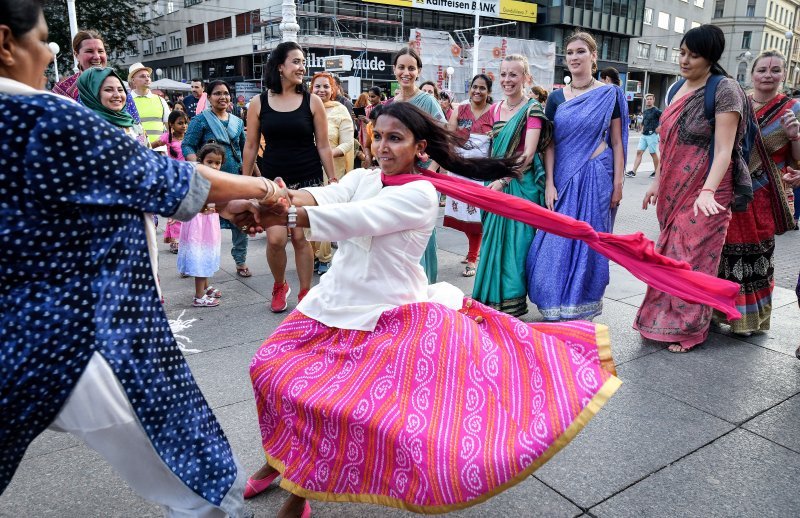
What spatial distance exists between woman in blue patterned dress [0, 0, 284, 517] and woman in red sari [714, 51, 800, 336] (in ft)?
12.4

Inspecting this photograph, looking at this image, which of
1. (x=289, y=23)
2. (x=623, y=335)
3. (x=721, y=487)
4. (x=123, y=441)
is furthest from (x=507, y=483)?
(x=289, y=23)

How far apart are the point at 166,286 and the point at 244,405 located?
8.68ft

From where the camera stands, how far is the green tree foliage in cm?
2702

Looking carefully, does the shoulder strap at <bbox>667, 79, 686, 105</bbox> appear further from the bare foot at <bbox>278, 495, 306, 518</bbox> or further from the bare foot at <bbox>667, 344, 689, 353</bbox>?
the bare foot at <bbox>278, 495, 306, 518</bbox>

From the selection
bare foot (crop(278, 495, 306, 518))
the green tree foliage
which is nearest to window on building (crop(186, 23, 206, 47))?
the green tree foliage

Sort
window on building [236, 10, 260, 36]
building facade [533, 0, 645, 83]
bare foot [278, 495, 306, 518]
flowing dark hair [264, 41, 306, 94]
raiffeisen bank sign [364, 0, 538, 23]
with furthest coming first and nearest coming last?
building facade [533, 0, 645, 83]
raiffeisen bank sign [364, 0, 538, 23]
window on building [236, 10, 260, 36]
flowing dark hair [264, 41, 306, 94]
bare foot [278, 495, 306, 518]

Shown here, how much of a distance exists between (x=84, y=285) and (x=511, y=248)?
3.37 m

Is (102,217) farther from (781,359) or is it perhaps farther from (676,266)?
(781,359)

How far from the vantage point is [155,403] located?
5.04ft

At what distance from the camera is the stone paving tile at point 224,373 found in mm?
3246

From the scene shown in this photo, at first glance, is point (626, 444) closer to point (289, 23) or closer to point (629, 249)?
point (629, 249)

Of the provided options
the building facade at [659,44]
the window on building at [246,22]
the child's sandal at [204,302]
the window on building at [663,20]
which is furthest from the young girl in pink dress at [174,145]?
the window on building at [663,20]

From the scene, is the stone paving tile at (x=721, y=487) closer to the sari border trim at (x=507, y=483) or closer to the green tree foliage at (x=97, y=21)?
the sari border trim at (x=507, y=483)

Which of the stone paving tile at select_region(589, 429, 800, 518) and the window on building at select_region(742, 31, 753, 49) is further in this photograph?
the window on building at select_region(742, 31, 753, 49)
